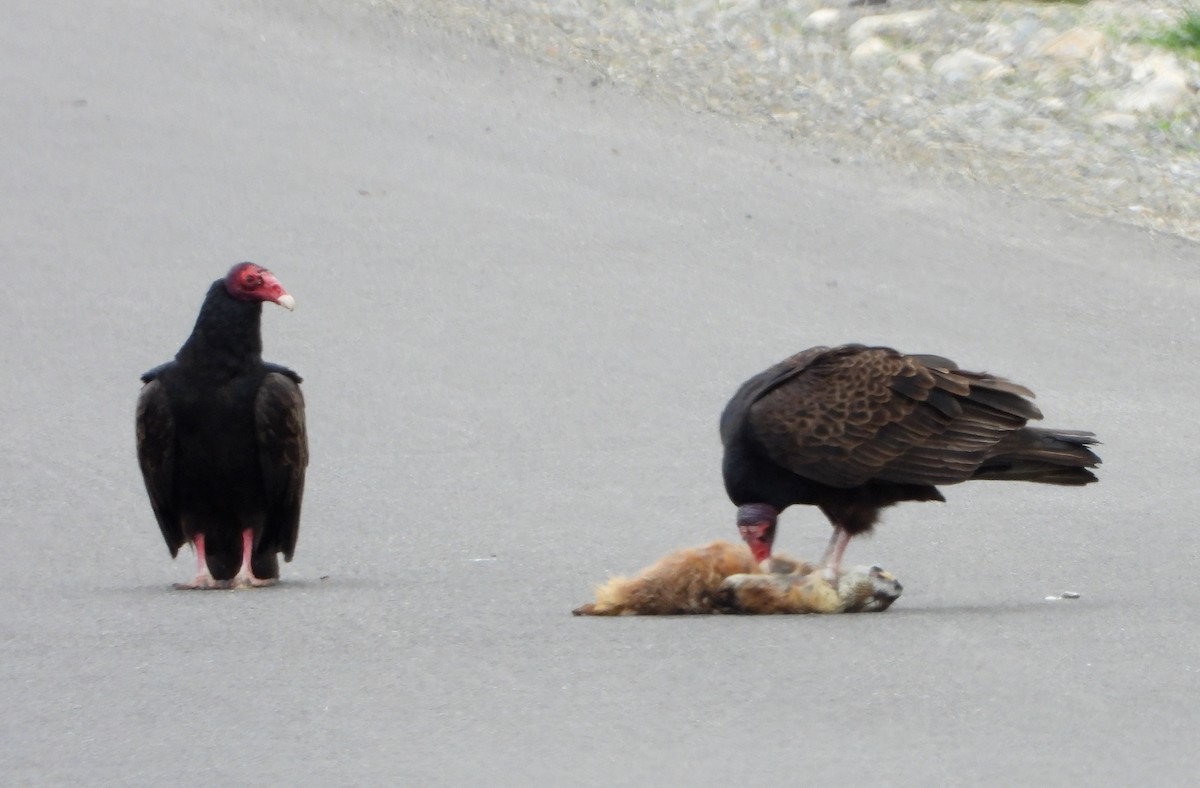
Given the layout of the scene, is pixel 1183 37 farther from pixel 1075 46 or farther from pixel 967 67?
pixel 967 67

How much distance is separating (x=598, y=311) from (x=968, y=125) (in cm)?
299

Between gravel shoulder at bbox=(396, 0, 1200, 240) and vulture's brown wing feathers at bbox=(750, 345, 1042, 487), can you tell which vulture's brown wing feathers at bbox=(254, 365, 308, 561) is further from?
gravel shoulder at bbox=(396, 0, 1200, 240)

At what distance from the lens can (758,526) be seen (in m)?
5.98

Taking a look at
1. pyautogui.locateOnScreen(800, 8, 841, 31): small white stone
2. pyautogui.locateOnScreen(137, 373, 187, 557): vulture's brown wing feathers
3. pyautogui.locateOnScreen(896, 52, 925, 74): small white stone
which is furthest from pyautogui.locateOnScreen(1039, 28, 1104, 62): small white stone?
pyautogui.locateOnScreen(137, 373, 187, 557): vulture's brown wing feathers

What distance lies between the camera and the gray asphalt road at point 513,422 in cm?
464

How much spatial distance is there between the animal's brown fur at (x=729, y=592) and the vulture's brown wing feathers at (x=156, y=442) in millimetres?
1493

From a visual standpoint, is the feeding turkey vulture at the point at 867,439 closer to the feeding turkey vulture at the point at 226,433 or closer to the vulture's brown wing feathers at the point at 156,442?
the feeding turkey vulture at the point at 226,433

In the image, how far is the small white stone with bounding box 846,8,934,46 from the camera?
12.5 m

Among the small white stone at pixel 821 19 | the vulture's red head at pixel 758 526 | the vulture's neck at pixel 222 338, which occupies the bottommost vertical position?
the vulture's red head at pixel 758 526

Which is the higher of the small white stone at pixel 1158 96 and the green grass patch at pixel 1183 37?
the green grass patch at pixel 1183 37

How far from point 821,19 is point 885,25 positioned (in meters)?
0.43

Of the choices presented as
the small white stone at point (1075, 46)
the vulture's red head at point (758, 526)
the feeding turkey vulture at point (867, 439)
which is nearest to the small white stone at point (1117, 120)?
the small white stone at point (1075, 46)

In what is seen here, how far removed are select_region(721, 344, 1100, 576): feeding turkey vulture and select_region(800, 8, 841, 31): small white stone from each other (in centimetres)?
672

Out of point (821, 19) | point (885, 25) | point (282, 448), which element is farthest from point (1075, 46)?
point (282, 448)
